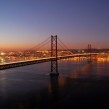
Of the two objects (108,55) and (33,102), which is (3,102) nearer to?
(33,102)

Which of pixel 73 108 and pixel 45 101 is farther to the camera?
pixel 45 101

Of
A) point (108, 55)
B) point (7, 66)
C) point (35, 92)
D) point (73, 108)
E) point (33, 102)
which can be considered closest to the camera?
point (73, 108)

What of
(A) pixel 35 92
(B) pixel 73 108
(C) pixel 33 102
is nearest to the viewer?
(B) pixel 73 108

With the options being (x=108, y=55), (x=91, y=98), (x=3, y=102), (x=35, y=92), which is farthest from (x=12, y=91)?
(x=108, y=55)

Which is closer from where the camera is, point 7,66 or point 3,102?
point 3,102

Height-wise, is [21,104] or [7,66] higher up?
[7,66]

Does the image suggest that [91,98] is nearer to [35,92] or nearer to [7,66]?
[35,92]

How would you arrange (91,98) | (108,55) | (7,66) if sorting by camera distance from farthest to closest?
(108,55) → (7,66) → (91,98)

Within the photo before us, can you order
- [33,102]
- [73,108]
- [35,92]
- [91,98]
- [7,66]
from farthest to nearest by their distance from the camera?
1. [7,66]
2. [35,92]
3. [91,98]
4. [33,102]
5. [73,108]

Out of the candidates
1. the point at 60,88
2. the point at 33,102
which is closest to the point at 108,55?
the point at 60,88
